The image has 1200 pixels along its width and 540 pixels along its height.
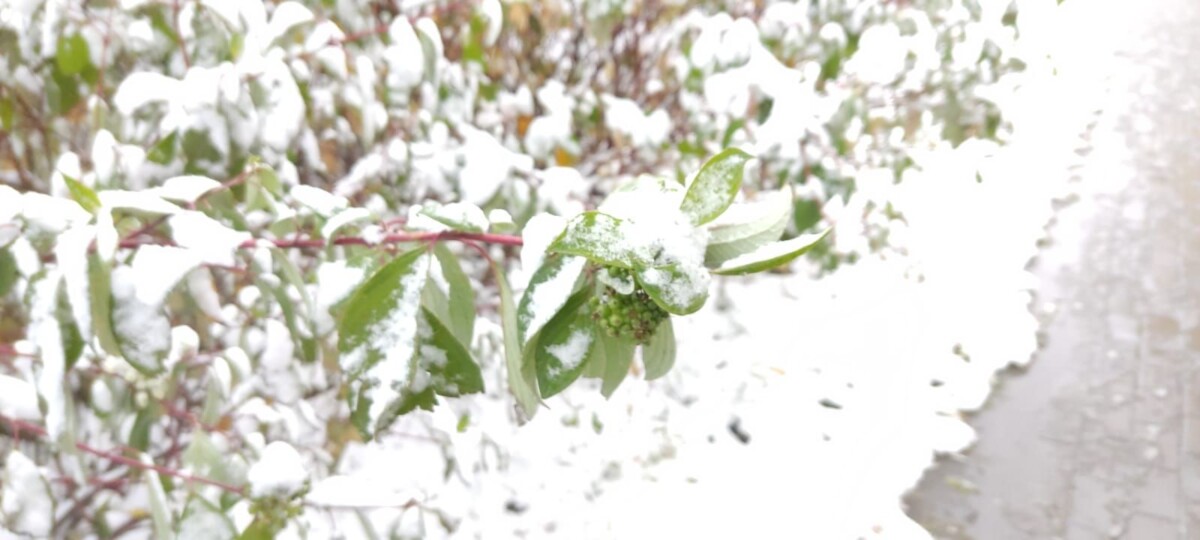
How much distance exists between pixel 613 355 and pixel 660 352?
0.27ft

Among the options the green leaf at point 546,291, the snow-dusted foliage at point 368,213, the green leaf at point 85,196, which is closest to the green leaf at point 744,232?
the snow-dusted foliage at point 368,213

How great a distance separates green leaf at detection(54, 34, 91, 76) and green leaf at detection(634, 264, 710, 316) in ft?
4.10

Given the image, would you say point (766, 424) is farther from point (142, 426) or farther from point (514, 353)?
point (514, 353)

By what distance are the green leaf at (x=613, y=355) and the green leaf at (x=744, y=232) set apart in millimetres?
138

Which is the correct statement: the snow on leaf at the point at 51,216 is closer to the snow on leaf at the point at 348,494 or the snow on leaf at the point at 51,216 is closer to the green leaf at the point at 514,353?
the green leaf at the point at 514,353

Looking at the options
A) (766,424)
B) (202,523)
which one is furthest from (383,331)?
(766,424)

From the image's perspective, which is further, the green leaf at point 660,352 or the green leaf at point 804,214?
the green leaf at point 804,214

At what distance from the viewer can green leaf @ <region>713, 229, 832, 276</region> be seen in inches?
26.2

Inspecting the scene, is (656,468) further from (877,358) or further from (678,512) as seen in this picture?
(877,358)

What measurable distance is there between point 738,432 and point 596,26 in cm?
151

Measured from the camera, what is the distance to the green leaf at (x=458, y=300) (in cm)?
98

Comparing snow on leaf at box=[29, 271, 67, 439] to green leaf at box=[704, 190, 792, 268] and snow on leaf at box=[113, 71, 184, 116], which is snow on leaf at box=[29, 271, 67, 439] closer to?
snow on leaf at box=[113, 71, 184, 116]

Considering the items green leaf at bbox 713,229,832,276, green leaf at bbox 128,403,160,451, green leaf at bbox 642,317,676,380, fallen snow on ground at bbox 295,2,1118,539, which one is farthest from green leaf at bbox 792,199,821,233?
green leaf at bbox 713,229,832,276

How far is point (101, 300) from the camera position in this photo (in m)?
0.88
